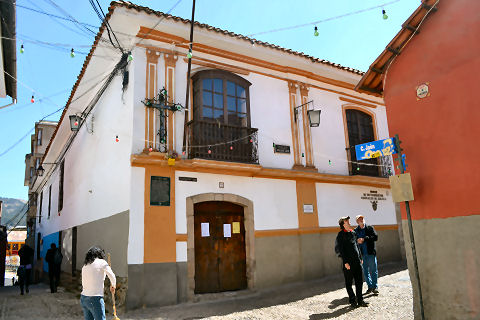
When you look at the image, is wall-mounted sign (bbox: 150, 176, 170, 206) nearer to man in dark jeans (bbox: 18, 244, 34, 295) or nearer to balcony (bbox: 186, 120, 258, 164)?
balcony (bbox: 186, 120, 258, 164)

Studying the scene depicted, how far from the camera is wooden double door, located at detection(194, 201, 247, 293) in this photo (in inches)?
356

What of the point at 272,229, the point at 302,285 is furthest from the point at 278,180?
the point at 302,285

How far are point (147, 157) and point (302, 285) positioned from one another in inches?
206

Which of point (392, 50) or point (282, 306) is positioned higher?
point (392, 50)

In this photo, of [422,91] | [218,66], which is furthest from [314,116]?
[422,91]

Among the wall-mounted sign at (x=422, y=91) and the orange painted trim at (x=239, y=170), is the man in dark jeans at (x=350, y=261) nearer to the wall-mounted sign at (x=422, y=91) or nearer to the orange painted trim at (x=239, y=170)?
the wall-mounted sign at (x=422, y=91)

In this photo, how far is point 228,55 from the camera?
10305 mm

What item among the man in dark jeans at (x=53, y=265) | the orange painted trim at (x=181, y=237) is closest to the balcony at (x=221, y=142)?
the orange painted trim at (x=181, y=237)

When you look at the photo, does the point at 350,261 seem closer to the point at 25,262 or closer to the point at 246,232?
the point at 246,232

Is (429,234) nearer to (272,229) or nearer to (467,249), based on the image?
(467,249)

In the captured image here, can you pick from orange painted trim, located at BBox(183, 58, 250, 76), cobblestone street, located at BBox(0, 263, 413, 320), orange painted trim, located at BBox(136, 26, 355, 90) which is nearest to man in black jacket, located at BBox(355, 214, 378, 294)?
cobblestone street, located at BBox(0, 263, 413, 320)

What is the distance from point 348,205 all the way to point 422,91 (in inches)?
239

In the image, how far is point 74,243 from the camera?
1365cm

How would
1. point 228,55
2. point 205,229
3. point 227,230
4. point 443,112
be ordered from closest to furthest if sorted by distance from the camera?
1. point 443,112
2. point 205,229
3. point 227,230
4. point 228,55
